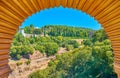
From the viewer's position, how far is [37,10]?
14.1 ft

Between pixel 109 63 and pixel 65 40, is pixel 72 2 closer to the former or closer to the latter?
pixel 109 63

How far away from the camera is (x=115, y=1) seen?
12.8 ft

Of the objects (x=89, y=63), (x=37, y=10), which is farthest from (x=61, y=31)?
(x=37, y=10)

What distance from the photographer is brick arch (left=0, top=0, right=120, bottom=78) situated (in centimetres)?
380

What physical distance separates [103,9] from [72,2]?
432 millimetres

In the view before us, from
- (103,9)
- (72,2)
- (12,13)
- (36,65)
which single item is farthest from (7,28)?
(36,65)

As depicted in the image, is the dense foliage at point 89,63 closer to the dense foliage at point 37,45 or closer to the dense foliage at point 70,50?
the dense foliage at point 70,50

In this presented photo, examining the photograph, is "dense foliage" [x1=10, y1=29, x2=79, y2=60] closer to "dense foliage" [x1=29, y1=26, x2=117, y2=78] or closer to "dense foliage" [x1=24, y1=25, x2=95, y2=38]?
"dense foliage" [x1=24, y1=25, x2=95, y2=38]

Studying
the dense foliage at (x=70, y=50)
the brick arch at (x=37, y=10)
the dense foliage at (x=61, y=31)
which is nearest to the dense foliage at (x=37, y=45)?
the dense foliage at (x=70, y=50)

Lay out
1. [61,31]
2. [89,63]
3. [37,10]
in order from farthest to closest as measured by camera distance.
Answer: [61,31] < [89,63] < [37,10]

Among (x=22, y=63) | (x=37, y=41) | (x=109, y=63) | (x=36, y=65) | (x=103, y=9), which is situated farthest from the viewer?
(x=37, y=41)

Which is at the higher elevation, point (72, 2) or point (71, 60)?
point (72, 2)

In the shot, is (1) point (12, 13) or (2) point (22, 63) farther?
(2) point (22, 63)

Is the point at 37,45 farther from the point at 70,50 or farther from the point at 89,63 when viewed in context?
the point at 89,63
